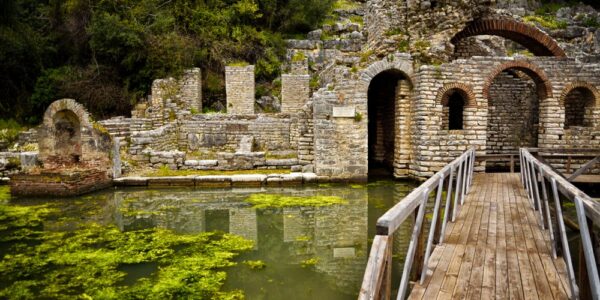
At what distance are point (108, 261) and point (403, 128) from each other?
9.60m

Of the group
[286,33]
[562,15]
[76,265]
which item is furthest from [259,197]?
[562,15]

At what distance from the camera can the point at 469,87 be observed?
12109 millimetres

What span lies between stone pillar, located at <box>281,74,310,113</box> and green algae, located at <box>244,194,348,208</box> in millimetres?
11616

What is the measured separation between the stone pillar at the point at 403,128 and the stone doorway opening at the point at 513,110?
421cm

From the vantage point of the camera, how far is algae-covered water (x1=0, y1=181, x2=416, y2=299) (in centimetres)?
524

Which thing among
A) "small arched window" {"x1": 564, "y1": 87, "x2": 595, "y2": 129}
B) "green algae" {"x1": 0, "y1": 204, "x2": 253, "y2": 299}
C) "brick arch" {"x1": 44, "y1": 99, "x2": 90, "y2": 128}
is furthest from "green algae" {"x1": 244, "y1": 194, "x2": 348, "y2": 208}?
"small arched window" {"x1": 564, "y1": 87, "x2": 595, "y2": 129}

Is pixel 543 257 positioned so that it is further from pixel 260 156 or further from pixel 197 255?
pixel 260 156

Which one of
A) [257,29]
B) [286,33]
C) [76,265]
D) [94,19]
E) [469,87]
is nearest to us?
[76,265]

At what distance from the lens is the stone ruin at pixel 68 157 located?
10.9 meters

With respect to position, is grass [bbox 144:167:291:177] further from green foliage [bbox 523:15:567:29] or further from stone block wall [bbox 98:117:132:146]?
green foliage [bbox 523:15:567:29]

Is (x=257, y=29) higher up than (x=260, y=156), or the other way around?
(x=257, y=29)

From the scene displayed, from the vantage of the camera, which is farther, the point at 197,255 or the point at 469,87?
the point at 469,87

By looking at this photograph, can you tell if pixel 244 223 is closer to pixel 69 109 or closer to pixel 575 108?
pixel 69 109

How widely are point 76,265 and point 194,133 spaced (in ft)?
39.0
